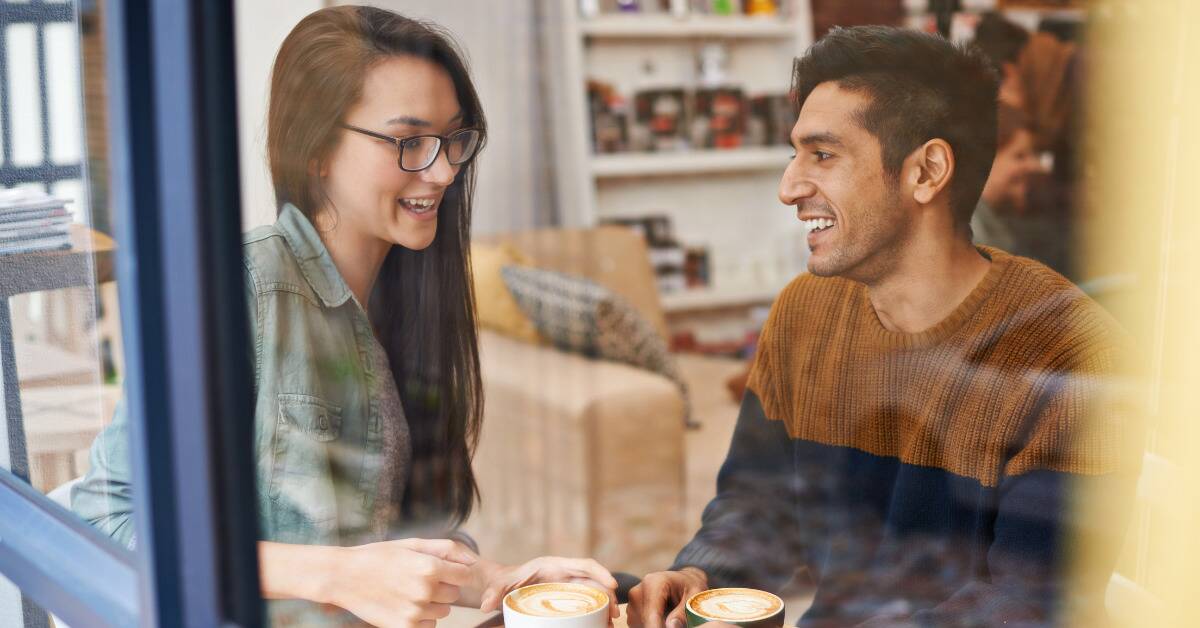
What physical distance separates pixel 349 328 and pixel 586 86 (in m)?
2.26

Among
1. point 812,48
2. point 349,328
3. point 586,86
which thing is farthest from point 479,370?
point 586,86

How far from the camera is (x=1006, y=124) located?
29.4 inches

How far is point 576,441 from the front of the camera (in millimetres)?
2229

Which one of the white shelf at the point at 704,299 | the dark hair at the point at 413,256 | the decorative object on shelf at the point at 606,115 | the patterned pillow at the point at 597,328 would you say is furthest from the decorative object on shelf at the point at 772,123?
the decorative object on shelf at the point at 606,115

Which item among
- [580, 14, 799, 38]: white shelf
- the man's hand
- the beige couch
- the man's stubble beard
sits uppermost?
[580, 14, 799, 38]: white shelf

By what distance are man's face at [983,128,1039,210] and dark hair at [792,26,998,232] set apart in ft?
0.06

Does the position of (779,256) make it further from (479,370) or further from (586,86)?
(586,86)

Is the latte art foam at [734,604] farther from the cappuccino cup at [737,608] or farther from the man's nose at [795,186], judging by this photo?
the man's nose at [795,186]

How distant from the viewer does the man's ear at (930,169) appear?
0.72 metres

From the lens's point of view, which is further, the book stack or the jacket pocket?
the book stack

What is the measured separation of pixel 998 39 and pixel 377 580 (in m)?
0.69

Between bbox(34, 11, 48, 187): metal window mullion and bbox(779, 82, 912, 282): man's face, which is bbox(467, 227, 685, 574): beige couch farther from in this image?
bbox(779, 82, 912, 282): man's face

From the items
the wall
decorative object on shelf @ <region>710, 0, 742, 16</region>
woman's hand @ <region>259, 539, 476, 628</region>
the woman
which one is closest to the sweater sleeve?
the woman

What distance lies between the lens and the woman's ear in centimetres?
72
